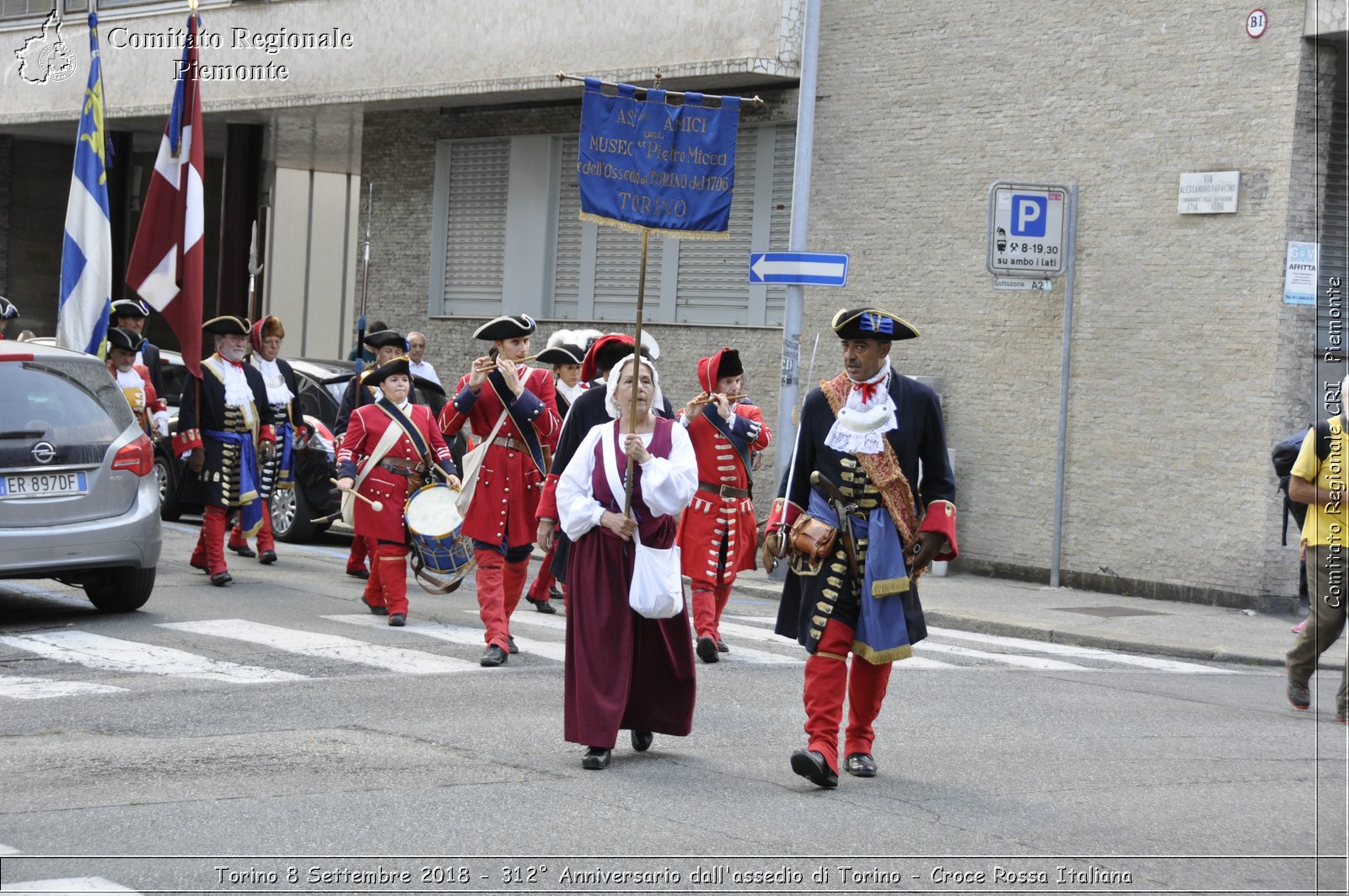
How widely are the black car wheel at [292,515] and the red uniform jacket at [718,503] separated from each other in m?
7.10

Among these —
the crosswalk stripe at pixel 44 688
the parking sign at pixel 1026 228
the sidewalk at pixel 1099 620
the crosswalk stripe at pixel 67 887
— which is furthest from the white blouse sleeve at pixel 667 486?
the parking sign at pixel 1026 228

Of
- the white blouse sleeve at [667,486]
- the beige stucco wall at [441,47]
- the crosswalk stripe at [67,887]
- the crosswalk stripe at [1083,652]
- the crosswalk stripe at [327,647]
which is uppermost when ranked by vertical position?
the beige stucco wall at [441,47]

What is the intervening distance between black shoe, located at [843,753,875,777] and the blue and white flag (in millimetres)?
8386

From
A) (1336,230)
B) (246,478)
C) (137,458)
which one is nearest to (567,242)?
(246,478)

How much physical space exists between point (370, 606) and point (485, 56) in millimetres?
11279

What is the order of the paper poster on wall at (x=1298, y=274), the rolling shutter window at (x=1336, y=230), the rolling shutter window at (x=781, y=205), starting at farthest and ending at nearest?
the rolling shutter window at (x=781, y=205) → the rolling shutter window at (x=1336, y=230) → the paper poster on wall at (x=1298, y=274)

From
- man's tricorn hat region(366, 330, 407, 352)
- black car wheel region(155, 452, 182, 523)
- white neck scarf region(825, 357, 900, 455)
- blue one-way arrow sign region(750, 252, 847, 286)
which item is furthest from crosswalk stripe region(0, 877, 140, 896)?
black car wheel region(155, 452, 182, 523)

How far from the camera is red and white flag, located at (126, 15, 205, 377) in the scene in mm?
13758

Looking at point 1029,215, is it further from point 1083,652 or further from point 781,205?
point 1083,652

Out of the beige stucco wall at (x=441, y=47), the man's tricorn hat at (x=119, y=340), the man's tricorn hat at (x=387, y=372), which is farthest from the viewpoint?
the beige stucco wall at (x=441, y=47)

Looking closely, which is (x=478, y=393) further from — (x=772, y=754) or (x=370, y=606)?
(x=772, y=754)

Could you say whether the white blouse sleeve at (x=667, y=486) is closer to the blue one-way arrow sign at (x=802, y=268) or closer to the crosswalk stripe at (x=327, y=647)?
the crosswalk stripe at (x=327, y=647)

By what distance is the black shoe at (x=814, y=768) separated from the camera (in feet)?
22.6

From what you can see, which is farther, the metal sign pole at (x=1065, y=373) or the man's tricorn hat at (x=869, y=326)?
the metal sign pole at (x=1065, y=373)
